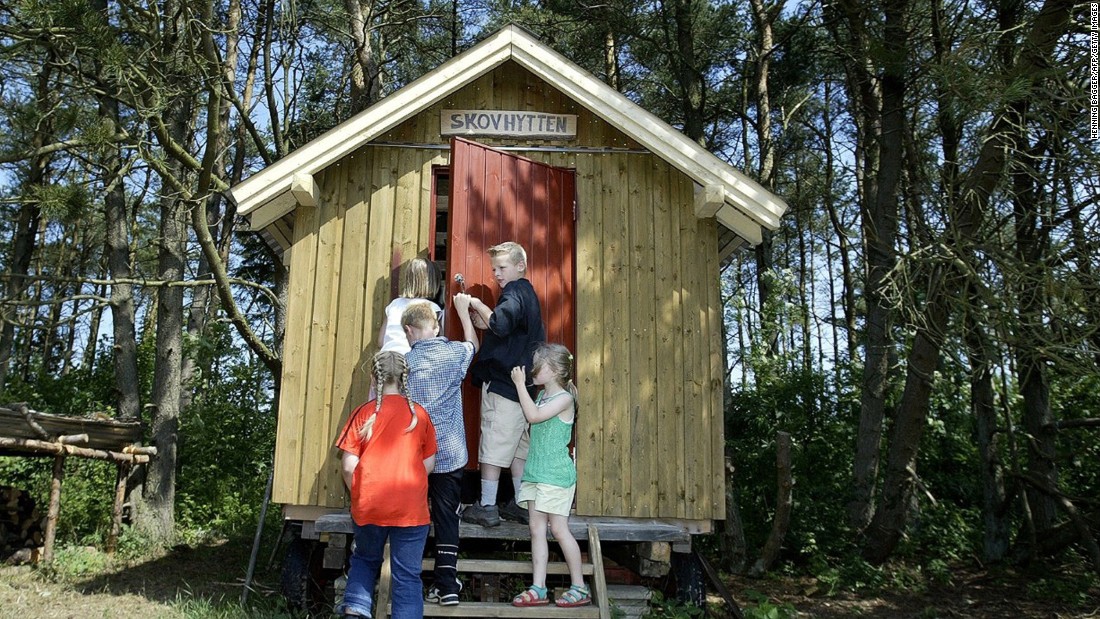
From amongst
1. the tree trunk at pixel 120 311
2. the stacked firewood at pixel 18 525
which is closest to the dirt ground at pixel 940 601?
the stacked firewood at pixel 18 525

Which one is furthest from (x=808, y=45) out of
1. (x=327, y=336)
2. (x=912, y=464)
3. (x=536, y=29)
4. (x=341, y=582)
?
(x=341, y=582)

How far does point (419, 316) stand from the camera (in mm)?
5684

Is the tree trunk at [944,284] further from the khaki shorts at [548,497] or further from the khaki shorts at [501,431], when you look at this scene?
the khaki shorts at [501,431]

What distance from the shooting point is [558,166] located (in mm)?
7434

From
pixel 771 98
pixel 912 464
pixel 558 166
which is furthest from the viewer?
pixel 771 98

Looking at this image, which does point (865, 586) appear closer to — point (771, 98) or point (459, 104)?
point (459, 104)

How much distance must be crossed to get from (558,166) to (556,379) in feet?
8.00

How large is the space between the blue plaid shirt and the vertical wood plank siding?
124 cm

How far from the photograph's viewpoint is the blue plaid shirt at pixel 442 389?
5.46 metres

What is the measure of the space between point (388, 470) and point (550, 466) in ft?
3.64

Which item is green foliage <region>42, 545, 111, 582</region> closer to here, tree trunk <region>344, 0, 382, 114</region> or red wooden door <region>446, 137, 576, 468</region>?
red wooden door <region>446, 137, 576, 468</region>

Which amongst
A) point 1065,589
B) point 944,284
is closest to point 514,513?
point 944,284

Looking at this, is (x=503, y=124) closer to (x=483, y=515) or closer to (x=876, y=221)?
(x=483, y=515)

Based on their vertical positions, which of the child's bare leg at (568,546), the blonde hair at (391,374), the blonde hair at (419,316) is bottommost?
the child's bare leg at (568,546)
